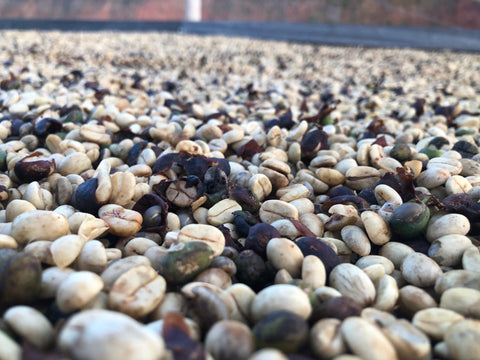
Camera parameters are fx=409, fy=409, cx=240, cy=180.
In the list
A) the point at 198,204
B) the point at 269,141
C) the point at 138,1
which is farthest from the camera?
the point at 138,1

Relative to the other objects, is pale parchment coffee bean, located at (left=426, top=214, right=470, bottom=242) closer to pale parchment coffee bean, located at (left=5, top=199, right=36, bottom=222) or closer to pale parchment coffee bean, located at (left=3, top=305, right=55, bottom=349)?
pale parchment coffee bean, located at (left=3, top=305, right=55, bottom=349)

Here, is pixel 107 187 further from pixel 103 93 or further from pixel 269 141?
pixel 103 93

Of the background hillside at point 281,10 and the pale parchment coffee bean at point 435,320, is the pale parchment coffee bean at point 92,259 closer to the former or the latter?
the pale parchment coffee bean at point 435,320

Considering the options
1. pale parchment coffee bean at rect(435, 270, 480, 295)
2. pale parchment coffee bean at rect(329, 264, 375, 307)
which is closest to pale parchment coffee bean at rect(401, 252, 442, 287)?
pale parchment coffee bean at rect(435, 270, 480, 295)

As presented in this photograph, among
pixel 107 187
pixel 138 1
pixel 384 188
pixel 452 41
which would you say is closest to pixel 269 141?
pixel 384 188

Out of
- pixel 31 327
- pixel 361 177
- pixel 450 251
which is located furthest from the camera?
pixel 361 177

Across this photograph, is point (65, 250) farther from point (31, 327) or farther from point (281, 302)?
point (281, 302)

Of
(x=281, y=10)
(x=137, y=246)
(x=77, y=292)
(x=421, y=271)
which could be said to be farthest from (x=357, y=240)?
(x=281, y=10)

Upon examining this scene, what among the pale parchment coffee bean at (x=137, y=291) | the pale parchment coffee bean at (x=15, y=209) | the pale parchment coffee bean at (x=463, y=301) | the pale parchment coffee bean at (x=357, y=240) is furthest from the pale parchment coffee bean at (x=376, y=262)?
the pale parchment coffee bean at (x=15, y=209)
